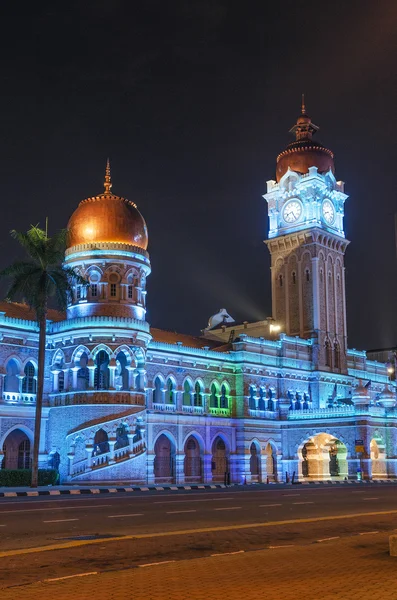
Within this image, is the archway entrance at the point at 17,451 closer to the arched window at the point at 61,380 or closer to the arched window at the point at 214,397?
the arched window at the point at 61,380

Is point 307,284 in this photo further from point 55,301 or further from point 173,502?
point 173,502

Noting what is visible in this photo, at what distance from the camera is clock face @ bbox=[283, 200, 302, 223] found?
68.5 m

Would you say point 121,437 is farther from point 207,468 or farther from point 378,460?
point 378,460

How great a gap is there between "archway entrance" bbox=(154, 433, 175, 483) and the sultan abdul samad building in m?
0.09

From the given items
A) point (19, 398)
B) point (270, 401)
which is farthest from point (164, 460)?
point (270, 401)

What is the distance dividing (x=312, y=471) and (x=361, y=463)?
6.12 metres

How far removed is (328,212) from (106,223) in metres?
28.4

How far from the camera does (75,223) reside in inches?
1892

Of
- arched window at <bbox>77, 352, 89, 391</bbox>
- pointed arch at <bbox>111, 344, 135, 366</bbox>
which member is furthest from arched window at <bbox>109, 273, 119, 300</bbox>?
arched window at <bbox>77, 352, 89, 391</bbox>

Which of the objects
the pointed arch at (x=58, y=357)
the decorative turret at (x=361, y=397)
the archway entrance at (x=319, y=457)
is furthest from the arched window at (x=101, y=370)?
the archway entrance at (x=319, y=457)

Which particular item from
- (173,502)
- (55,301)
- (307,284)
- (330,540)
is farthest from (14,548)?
(307,284)

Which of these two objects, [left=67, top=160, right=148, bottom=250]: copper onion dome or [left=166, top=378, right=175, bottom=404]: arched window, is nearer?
[left=67, top=160, right=148, bottom=250]: copper onion dome

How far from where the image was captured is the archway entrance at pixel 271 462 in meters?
59.6

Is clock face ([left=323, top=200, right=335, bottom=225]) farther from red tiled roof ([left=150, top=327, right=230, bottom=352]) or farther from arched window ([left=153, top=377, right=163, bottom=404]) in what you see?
arched window ([left=153, top=377, right=163, bottom=404])
